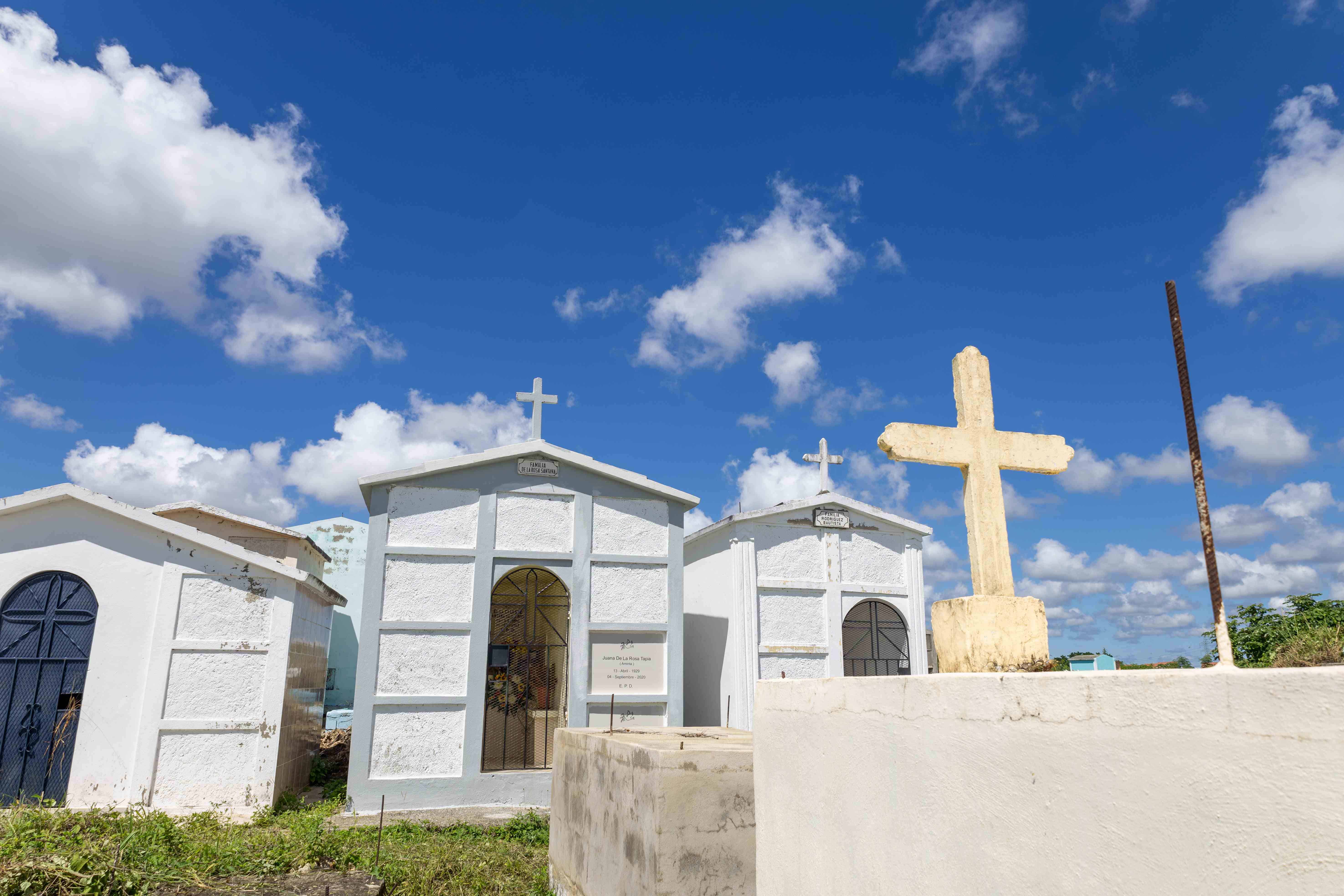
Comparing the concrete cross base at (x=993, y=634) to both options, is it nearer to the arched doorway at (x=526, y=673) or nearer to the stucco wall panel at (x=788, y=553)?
the arched doorway at (x=526, y=673)

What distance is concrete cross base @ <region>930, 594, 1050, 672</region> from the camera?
379 centimetres

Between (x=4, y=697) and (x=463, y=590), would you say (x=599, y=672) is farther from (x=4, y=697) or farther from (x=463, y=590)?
(x=4, y=697)

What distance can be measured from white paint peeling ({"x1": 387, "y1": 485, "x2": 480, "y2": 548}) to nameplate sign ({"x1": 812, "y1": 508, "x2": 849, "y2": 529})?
5.81m

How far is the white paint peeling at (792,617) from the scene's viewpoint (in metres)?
13.8

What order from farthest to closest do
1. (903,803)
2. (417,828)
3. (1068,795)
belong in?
(417,828)
(903,803)
(1068,795)

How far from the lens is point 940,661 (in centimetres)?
397

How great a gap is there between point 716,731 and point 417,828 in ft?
14.0

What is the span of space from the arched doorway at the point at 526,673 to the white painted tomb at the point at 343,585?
6095 mm

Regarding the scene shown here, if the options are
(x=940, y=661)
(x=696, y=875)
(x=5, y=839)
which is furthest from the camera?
(x=5, y=839)

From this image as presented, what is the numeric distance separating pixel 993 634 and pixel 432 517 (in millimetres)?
9549

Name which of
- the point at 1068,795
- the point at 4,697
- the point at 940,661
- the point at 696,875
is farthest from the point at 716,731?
the point at 4,697

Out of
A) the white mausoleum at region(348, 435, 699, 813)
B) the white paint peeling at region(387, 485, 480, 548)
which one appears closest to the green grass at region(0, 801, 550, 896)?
the white mausoleum at region(348, 435, 699, 813)

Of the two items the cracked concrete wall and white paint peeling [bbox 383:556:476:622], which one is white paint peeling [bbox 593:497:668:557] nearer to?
white paint peeling [bbox 383:556:476:622]

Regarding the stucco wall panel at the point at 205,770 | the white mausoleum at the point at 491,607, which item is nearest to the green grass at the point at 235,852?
the stucco wall panel at the point at 205,770
